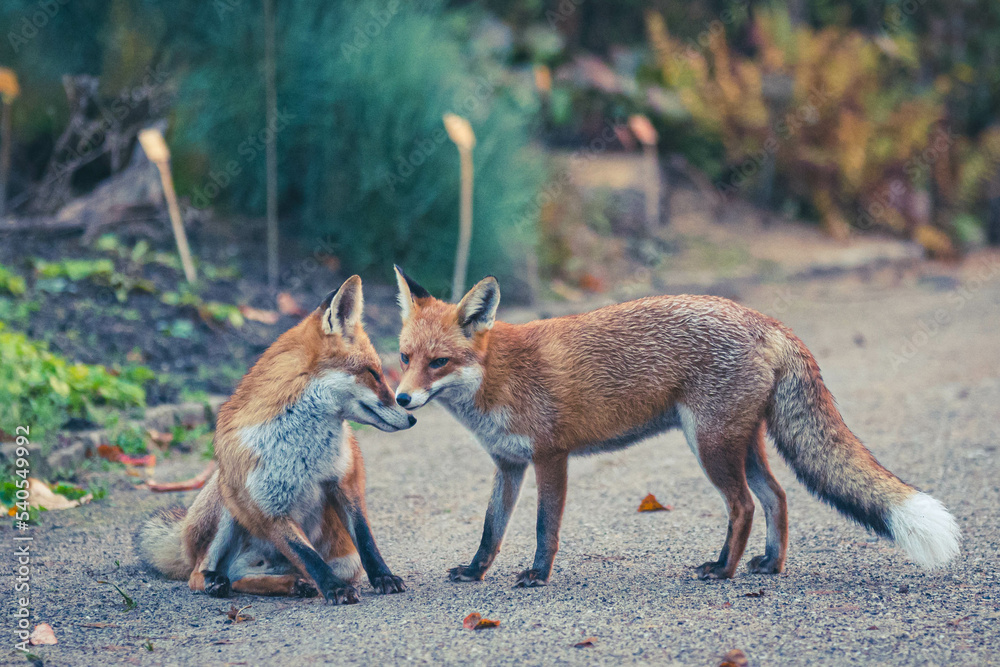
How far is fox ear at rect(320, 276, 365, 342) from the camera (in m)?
3.91

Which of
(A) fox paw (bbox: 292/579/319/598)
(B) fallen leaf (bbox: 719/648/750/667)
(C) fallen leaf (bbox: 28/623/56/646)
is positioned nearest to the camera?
(B) fallen leaf (bbox: 719/648/750/667)

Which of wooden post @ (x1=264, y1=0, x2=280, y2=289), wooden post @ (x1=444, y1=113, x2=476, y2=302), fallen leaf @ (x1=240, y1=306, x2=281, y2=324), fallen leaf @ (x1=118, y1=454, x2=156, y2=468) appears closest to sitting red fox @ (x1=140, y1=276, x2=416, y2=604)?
fallen leaf @ (x1=118, y1=454, x2=156, y2=468)

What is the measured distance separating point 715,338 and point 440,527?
1.83 meters

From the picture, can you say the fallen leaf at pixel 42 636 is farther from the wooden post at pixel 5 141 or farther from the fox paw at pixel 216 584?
the wooden post at pixel 5 141

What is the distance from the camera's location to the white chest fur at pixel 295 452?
3.82 meters

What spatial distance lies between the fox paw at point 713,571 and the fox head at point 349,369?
1.40 meters

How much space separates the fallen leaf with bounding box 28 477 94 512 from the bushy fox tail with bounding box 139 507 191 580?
1081 millimetres

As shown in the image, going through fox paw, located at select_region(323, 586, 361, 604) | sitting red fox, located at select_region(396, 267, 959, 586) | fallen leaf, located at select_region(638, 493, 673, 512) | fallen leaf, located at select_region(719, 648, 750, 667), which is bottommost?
fallen leaf, located at select_region(638, 493, 673, 512)

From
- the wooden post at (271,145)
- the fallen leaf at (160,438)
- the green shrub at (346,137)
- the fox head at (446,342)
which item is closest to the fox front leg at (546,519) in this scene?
the fox head at (446,342)

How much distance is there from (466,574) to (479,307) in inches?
46.0

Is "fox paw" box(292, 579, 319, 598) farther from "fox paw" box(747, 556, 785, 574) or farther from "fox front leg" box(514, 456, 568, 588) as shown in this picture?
"fox paw" box(747, 556, 785, 574)

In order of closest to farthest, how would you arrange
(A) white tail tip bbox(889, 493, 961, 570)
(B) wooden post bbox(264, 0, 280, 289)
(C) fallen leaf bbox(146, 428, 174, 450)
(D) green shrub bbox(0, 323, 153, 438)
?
(A) white tail tip bbox(889, 493, 961, 570) < (D) green shrub bbox(0, 323, 153, 438) < (C) fallen leaf bbox(146, 428, 174, 450) < (B) wooden post bbox(264, 0, 280, 289)

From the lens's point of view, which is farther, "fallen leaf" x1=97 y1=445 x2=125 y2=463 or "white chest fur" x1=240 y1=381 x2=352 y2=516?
"fallen leaf" x1=97 y1=445 x2=125 y2=463

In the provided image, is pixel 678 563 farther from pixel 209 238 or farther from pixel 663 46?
pixel 663 46
